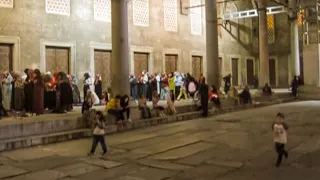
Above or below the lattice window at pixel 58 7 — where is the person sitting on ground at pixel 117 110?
below

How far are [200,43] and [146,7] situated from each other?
5.72 meters

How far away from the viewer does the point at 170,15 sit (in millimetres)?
23766

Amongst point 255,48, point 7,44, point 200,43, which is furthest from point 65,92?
point 255,48

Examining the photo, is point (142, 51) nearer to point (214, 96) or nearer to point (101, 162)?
point (214, 96)

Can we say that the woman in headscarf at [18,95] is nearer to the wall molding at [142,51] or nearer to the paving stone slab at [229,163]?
the paving stone slab at [229,163]

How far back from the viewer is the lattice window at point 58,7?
17391mm

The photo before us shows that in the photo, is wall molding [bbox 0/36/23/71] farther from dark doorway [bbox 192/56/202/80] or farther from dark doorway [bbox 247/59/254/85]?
dark doorway [bbox 247/59/254/85]

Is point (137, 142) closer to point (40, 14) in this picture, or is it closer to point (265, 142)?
point (265, 142)

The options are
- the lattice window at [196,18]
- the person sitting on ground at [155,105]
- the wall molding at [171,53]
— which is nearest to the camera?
the person sitting on ground at [155,105]

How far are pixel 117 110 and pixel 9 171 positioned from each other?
5.17 metres

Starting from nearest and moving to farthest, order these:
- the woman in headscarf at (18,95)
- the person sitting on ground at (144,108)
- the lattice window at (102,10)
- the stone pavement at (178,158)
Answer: the stone pavement at (178,158) → the woman in headscarf at (18,95) → the person sitting on ground at (144,108) → the lattice window at (102,10)

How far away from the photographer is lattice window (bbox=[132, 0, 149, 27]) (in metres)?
21.3

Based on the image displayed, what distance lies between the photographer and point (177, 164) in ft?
24.4

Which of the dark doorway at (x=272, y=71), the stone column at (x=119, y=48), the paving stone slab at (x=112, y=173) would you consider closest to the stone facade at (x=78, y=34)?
the stone column at (x=119, y=48)
